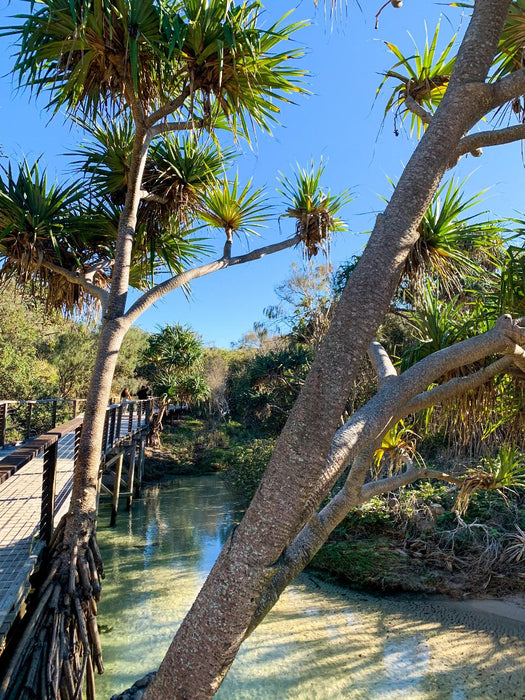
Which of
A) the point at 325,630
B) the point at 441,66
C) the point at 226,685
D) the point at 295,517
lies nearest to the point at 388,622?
the point at 325,630

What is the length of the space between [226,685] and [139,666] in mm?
1002

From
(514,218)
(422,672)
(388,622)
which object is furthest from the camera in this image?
(388,622)

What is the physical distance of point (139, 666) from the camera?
523 centimetres

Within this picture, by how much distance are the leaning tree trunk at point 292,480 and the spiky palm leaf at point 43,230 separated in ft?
13.4

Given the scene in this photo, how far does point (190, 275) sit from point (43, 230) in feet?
5.41

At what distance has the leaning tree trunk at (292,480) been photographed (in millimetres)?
1592

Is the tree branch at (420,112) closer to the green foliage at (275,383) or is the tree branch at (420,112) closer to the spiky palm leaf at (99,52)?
the spiky palm leaf at (99,52)

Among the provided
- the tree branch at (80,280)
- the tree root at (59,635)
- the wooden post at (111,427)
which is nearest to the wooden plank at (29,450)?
the tree root at (59,635)

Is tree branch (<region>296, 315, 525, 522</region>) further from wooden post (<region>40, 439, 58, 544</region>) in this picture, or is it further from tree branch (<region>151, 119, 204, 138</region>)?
tree branch (<region>151, 119, 204, 138</region>)

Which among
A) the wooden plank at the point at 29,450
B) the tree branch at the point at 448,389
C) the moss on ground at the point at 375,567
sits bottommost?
the moss on ground at the point at 375,567

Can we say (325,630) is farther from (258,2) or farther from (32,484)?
(258,2)

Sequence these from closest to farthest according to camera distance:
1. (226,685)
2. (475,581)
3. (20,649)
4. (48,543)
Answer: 1. (20,649)
2. (48,543)
3. (226,685)
4. (475,581)

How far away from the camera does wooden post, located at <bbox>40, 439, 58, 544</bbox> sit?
3924 millimetres

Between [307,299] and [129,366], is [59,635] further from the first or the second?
[129,366]
